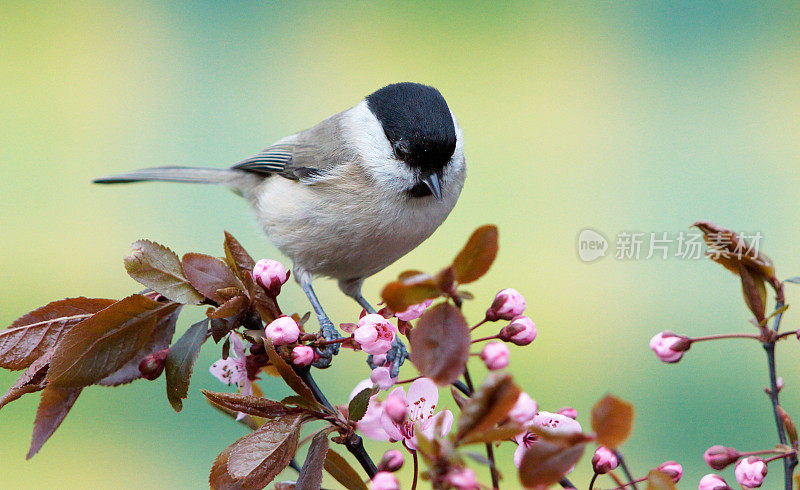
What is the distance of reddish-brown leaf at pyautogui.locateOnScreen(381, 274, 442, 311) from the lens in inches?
16.6

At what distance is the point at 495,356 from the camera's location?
510 millimetres

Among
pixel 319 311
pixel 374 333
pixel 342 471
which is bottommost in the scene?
pixel 319 311

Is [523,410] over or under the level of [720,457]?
over

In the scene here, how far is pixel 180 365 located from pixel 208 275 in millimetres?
78

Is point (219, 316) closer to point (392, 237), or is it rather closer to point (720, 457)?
point (720, 457)

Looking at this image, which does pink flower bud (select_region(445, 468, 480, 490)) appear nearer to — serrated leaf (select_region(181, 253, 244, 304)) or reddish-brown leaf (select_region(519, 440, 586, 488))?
reddish-brown leaf (select_region(519, 440, 586, 488))

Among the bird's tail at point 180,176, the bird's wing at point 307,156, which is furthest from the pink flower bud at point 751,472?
the bird's tail at point 180,176

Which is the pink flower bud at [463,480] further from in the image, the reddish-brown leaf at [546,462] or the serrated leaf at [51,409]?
the serrated leaf at [51,409]

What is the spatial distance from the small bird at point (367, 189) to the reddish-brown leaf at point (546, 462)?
869 mm

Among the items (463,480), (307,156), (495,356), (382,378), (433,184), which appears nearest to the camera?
(463,480)

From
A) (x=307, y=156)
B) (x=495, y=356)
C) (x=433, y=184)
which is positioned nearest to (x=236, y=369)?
(x=495, y=356)

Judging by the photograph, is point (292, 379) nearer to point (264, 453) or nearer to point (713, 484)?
point (264, 453)

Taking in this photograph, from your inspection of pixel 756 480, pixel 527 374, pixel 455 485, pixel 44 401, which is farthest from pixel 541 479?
pixel 527 374

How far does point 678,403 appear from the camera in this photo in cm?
245
